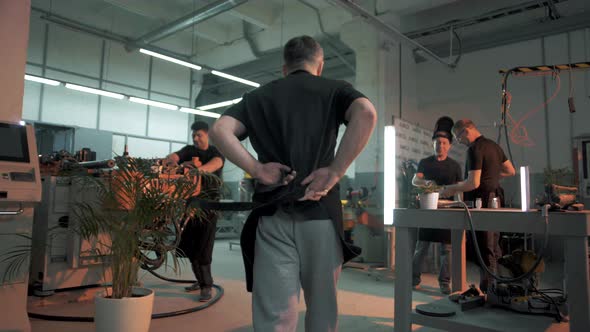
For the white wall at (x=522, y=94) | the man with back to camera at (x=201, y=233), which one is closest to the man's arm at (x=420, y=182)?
the man with back to camera at (x=201, y=233)

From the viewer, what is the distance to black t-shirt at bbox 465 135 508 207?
2963mm

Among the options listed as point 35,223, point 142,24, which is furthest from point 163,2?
point 35,223

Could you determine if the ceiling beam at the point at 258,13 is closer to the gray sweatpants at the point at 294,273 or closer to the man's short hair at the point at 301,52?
the man's short hair at the point at 301,52

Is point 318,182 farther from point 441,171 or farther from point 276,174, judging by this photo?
point 441,171

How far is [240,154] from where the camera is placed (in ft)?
3.78

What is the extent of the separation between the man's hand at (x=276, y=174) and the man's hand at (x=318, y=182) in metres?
0.04

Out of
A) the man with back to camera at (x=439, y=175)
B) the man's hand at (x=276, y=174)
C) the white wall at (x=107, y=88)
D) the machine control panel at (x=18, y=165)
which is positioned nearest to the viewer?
the man's hand at (x=276, y=174)

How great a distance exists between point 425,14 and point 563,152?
3.29m

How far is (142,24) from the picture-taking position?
23.0ft

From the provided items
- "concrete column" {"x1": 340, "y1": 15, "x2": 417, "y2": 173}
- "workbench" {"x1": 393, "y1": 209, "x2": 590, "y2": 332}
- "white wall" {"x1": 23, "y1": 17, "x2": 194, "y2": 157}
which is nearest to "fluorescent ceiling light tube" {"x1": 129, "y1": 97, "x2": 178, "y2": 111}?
"white wall" {"x1": 23, "y1": 17, "x2": 194, "y2": 157}

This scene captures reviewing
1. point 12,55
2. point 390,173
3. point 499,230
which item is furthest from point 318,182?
point 390,173

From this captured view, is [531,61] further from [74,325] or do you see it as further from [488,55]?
[74,325]

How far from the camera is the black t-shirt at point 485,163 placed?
2963 millimetres

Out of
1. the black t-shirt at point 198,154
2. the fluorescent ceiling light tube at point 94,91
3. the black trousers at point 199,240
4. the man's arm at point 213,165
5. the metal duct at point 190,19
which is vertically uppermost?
the metal duct at point 190,19
